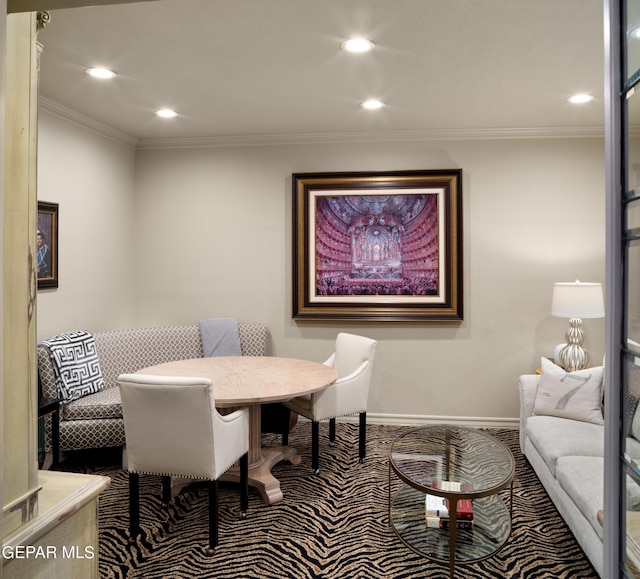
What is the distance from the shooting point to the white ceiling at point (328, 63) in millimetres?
2316

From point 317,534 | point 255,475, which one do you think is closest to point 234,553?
point 317,534

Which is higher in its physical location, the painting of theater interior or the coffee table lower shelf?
the painting of theater interior

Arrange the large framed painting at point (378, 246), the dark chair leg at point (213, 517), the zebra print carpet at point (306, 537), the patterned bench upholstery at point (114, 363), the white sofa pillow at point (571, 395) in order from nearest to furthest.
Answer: the zebra print carpet at point (306, 537), the dark chair leg at point (213, 517), the white sofa pillow at point (571, 395), the patterned bench upholstery at point (114, 363), the large framed painting at point (378, 246)

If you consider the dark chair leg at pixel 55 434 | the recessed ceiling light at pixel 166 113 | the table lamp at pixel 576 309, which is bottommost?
the dark chair leg at pixel 55 434

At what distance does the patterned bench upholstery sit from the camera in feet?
11.0

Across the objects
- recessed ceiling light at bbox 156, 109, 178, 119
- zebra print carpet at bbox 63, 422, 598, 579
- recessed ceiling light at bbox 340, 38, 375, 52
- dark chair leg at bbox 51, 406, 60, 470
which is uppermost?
recessed ceiling light at bbox 156, 109, 178, 119

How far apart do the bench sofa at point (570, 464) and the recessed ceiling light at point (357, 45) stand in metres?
2.44

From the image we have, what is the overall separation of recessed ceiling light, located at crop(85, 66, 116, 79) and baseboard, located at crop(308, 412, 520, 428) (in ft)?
10.8

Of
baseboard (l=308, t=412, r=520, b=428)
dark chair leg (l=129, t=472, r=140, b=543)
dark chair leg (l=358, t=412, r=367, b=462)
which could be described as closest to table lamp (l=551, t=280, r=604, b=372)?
baseboard (l=308, t=412, r=520, b=428)

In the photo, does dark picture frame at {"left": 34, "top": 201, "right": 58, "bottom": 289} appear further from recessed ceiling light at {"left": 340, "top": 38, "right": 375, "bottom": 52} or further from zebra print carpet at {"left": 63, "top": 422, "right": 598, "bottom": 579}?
recessed ceiling light at {"left": 340, "top": 38, "right": 375, "bottom": 52}

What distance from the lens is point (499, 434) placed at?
426 centimetres

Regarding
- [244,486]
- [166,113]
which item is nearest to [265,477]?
[244,486]

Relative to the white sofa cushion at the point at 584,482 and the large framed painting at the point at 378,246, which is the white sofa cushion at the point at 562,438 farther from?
the large framed painting at the point at 378,246

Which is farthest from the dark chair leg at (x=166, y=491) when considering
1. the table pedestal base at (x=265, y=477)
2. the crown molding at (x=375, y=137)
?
the crown molding at (x=375, y=137)
